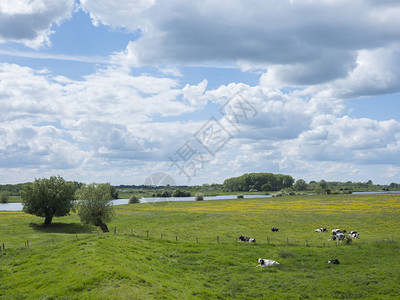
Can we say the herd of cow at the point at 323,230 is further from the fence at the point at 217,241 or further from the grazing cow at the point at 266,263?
the fence at the point at 217,241

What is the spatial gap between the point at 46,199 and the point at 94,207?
1376 cm

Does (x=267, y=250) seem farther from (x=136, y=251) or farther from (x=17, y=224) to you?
(x=17, y=224)

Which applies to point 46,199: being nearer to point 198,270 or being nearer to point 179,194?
point 198,270

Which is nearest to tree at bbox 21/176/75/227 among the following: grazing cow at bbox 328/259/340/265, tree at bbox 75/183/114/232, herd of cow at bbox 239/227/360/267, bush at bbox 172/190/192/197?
tree at bbox 75/183/114/232

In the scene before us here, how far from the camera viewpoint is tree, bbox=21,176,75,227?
58.8 m

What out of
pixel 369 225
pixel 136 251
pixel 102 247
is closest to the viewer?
pixel 102 247

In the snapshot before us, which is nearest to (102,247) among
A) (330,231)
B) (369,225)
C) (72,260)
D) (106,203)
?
(72,260)

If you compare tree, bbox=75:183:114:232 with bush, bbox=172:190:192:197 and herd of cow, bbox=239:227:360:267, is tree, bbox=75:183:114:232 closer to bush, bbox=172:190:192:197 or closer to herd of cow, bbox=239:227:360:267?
herd of cow, bbox=239:227:360:267

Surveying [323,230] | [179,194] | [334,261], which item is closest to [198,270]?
[334,261]

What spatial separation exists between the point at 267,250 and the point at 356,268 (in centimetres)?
948

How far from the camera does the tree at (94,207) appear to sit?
169 feet

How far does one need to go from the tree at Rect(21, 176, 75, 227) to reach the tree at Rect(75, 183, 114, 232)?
30.8ft

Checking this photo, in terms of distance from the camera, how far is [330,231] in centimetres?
5016

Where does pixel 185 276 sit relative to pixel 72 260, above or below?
below
